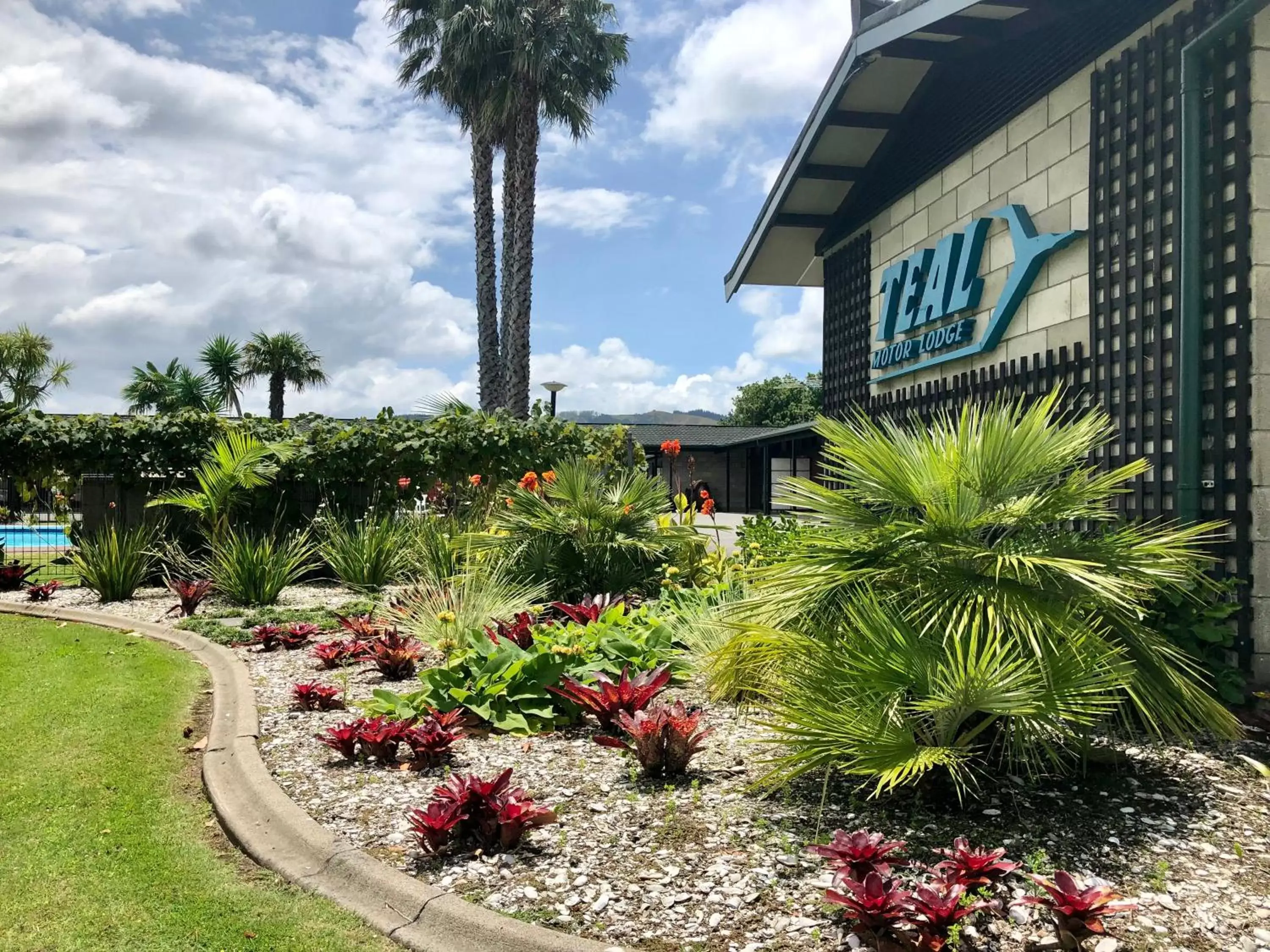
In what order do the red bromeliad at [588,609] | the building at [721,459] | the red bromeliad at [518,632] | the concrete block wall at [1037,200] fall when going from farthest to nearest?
1. the building at [721,459]
2. the concrete block wall at [1037,200]
3. the red bromeliad at [588,609]
4. the red bromeliad at [518,632]

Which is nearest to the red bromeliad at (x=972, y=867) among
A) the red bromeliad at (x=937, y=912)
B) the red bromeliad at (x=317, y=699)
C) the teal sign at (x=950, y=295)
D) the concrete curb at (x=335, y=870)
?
the red bromeliad at (x=937, y=912)

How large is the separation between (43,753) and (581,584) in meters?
4.17

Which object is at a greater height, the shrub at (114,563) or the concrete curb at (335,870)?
the shrub at (114,563)

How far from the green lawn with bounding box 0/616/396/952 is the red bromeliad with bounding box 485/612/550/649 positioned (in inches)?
67.4

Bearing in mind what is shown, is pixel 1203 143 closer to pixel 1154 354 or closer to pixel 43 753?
pixel 1154 354

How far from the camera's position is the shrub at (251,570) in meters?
8.84

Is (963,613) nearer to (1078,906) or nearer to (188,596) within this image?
(1078,906)

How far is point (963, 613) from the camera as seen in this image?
3324 mm

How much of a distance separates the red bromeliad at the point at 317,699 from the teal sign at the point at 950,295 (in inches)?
226

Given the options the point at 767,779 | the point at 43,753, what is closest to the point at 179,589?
the point at 43,753

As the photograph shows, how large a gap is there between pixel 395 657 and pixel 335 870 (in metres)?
2.65

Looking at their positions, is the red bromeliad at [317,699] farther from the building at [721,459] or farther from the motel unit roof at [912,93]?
the building at [721,459]

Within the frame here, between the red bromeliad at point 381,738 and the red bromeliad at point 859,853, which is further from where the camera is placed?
the red bromeliad at point 381,738

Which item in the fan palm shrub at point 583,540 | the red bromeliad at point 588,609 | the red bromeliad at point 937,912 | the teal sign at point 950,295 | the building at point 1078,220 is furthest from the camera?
the fan palm shrub at point 583,540
